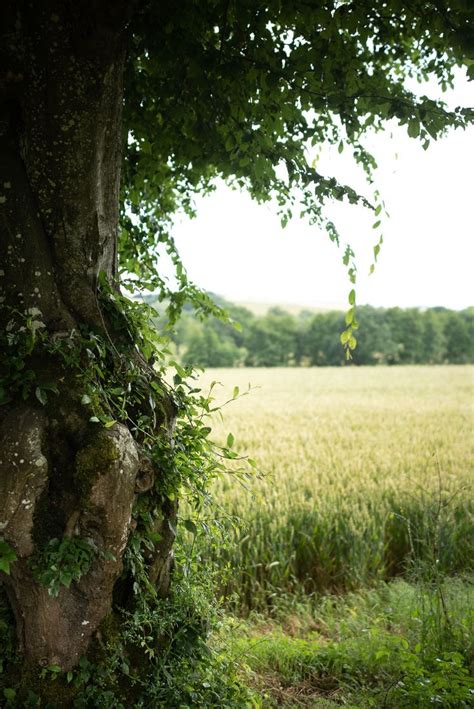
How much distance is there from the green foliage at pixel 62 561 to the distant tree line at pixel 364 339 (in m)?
66.0

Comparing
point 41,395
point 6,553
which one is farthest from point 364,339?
point 6,553

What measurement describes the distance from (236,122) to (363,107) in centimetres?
76

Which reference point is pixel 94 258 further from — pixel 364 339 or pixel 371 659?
pixel 364 339

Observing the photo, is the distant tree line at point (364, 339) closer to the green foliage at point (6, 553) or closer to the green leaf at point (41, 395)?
the green leaf at point (41, 395)

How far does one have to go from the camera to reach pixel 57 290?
2.99 m

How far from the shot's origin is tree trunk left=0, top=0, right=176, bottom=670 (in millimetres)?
2682

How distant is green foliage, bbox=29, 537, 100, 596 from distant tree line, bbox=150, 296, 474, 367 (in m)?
66.0

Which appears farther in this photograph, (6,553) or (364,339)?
(364,339)

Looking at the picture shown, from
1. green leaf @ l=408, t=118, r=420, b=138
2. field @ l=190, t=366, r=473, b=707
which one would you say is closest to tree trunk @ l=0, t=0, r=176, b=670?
field @ l=190, t=366, r=473, b=707

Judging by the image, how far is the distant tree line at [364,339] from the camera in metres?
71.1

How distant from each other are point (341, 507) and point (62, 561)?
515 cm

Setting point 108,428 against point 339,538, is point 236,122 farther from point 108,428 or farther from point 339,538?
point 339,538

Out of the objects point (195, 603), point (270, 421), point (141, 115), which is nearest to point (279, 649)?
point (195, 603)

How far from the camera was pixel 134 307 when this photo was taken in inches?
128
